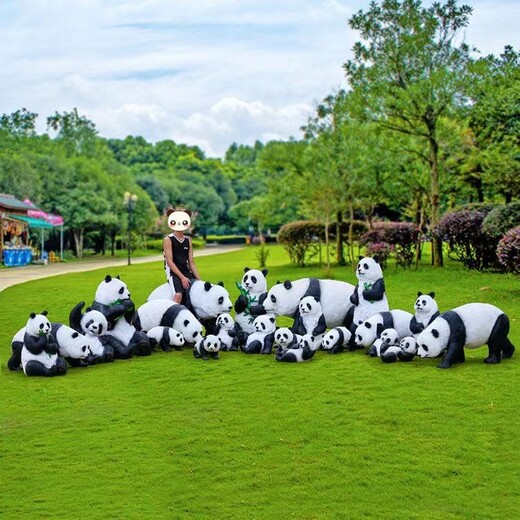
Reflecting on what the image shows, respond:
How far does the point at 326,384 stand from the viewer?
28.0 feet

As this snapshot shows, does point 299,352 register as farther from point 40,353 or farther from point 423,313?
point 40,353

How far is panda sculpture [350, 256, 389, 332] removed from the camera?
1021 cm

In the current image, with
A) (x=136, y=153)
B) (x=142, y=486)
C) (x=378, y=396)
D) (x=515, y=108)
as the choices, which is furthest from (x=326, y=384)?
(x=136, y=153)

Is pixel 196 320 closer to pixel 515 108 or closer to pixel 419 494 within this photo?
pixel 419 494

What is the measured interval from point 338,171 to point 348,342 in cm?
1576

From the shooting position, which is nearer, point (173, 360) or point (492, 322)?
point (492, 322)

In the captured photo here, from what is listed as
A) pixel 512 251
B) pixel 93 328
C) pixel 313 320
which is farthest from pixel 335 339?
pixel 512 251

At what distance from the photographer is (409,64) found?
953 inches

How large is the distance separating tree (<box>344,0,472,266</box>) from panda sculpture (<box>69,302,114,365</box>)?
15526mm

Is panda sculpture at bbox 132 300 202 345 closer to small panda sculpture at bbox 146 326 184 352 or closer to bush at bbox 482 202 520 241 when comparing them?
small panda sculpture at bbox 146 326 184 352

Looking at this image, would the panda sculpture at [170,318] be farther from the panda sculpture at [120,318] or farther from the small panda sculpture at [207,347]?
the small panda sculpture at [207,347]

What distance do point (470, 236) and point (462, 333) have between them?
12581 mm

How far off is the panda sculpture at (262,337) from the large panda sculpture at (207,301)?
0.53 metres

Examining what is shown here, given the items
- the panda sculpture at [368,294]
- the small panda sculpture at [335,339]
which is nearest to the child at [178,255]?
the small panda sculpture at [335,339]
